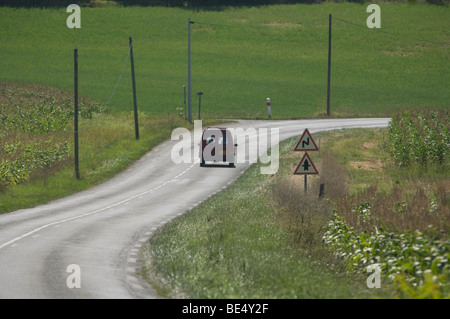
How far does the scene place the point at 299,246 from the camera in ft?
53.1

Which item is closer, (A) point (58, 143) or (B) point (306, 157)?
(B) point (306, 157)

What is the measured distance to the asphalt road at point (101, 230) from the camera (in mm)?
13109

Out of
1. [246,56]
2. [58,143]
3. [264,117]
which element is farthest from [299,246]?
[246,56]

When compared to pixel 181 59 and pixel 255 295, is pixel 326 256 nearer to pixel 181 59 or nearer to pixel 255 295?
pixel 255 295

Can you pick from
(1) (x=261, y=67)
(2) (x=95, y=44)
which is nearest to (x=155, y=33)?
(2) (x=95, y=44)

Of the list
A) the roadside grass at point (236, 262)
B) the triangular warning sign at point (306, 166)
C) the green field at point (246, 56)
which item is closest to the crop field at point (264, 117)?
the roadside grass at point (236, 262)

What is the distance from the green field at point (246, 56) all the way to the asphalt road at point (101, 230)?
2351 cm

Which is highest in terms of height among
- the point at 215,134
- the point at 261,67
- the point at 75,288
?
the point at 261,67

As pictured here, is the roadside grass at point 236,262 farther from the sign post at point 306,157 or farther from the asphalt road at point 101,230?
the sign post at point 306,157

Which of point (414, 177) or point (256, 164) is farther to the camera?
point (256, 164)

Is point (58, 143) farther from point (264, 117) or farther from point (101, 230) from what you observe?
point (264, 117)

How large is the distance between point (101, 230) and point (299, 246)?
22.1 ft

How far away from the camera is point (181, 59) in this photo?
8325 cm
